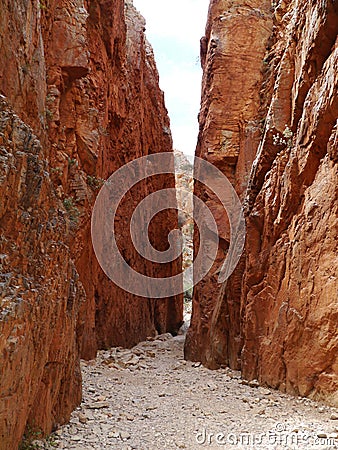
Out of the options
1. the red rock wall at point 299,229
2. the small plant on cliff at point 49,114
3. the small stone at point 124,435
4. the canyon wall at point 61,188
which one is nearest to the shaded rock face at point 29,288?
the canyon wall at point 61,188

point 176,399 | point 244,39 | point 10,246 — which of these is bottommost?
point 176,399

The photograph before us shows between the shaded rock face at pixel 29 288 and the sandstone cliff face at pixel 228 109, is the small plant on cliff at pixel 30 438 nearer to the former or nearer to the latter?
the shaded rock face at pixel 29 288

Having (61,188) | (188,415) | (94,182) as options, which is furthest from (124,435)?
(94,182)

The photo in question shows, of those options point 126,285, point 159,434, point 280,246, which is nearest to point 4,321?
point 159,434

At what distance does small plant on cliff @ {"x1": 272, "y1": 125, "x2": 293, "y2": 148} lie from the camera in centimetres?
870

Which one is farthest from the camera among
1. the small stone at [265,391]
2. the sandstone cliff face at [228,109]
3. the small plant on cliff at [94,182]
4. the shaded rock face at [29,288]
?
the sandstone cliff face at [228,109]

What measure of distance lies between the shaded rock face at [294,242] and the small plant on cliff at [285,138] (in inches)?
0.8

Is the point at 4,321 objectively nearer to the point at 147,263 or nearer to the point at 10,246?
the point at 10,246

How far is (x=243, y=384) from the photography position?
28.9 feet

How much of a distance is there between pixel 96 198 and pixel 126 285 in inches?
172

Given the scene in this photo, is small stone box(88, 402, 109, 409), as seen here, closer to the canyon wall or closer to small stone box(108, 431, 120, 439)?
the canyon wall

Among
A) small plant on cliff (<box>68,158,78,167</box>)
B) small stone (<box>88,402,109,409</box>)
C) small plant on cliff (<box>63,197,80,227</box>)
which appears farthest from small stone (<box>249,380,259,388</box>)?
small plant on cliff (<box>68,158,78,167</box>)

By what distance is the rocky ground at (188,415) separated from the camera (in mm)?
5457

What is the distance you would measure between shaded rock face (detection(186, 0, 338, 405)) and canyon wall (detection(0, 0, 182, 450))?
3588 mm
